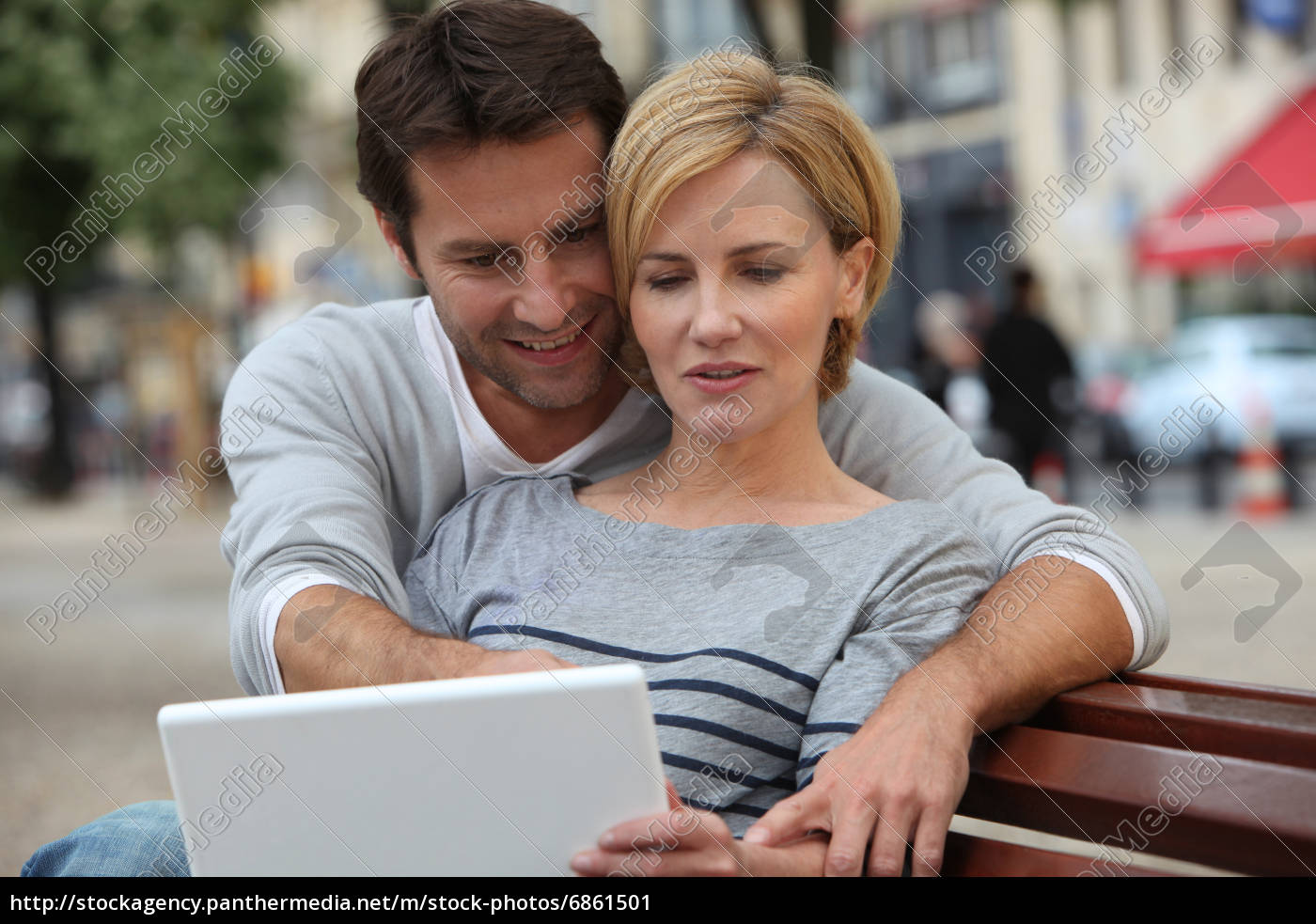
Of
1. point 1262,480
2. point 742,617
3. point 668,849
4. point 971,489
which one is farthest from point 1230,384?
point 668,849

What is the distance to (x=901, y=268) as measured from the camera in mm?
2984

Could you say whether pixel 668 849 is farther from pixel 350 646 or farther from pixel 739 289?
pixel 739 289

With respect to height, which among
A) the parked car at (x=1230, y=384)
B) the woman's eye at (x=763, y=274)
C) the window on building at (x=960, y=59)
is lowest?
the parked car at (x=1230, y=384)

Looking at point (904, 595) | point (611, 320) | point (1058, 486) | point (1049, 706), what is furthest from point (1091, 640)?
point (1058, 486)

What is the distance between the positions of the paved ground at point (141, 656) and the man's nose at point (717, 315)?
11.5ft

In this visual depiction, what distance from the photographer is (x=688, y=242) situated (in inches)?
80.8

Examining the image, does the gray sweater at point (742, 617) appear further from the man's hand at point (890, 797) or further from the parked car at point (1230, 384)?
the parked car at point (1230, 384)

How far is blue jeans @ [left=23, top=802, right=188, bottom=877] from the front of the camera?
194 cm

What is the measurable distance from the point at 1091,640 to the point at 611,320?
0.97m

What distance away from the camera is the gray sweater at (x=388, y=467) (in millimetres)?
2059

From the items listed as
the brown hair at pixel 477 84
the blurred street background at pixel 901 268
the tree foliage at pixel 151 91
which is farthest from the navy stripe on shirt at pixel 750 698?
the tree foliage at pixel 151 91

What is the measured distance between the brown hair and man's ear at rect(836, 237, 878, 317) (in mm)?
503

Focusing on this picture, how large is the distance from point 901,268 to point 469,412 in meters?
1.00

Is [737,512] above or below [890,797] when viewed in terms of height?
above
